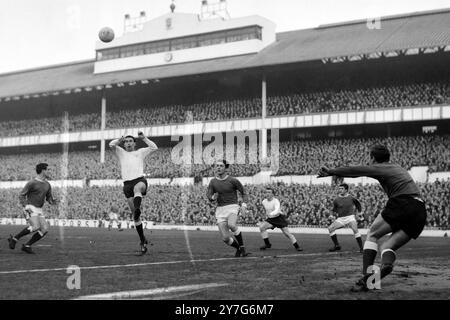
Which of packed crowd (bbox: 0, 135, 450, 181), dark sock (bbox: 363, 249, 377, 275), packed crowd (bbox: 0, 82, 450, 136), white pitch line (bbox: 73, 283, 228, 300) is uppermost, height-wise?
packed crowd (bbox: 0, 82, 450, 136)

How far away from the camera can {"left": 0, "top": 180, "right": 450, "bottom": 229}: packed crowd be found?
2936cm

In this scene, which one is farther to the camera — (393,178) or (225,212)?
(225,212)

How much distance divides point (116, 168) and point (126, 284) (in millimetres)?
38896

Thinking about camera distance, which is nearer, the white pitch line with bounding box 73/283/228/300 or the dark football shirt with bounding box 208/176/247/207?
the white pitch line with bounding box 73/283/228/300

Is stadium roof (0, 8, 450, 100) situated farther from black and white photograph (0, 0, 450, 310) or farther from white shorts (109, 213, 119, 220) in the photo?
white shorts (109, 213, 119, 220)

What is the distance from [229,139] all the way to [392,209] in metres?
35.1

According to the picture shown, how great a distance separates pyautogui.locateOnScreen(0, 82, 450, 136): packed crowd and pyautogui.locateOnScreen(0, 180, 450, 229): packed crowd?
765cm

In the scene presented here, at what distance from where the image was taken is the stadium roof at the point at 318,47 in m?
37.3

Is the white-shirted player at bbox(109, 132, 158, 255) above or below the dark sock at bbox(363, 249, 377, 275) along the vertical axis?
above

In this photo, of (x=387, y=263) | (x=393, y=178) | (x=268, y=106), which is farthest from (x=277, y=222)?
(x=268, y=106)

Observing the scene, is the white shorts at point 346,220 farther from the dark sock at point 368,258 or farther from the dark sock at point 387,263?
the dark sock at point 387,263

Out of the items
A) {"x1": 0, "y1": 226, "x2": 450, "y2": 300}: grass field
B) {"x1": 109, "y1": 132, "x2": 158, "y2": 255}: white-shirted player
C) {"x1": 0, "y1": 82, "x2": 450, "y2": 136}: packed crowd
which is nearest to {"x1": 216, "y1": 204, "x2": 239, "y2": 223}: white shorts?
{"x1": 0, "y1": 226, "x2": 450, "y2": 300}: grass field

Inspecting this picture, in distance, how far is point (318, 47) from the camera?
40812mm

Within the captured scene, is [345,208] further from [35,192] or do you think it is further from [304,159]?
[304,159]
